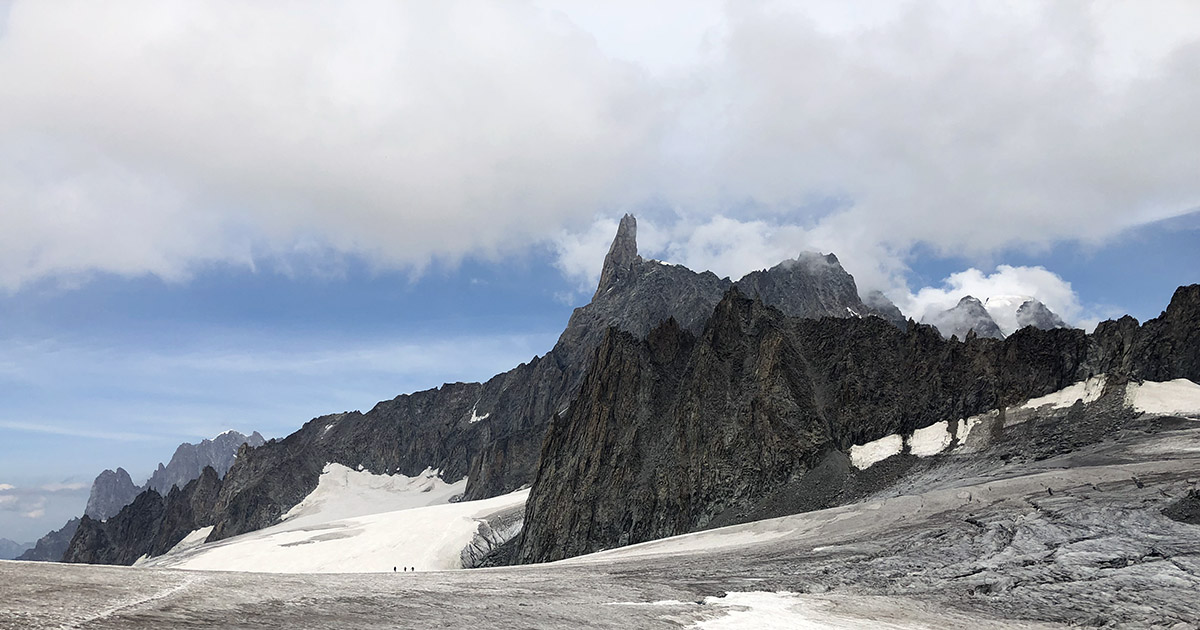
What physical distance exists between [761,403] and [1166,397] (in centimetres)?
3365

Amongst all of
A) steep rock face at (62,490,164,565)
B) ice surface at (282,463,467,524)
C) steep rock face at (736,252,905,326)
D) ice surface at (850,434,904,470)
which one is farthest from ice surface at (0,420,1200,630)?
steep rock face at (62,490,164,565)

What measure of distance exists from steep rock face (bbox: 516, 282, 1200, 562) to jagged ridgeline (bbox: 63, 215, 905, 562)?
67.2 m

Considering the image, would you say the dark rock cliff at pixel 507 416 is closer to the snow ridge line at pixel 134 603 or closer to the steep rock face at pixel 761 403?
the steep rock face at pixel 761 403

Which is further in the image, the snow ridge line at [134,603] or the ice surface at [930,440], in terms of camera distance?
the ice surface at [930,440]

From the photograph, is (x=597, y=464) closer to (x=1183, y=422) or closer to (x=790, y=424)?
(x=790, y=424)

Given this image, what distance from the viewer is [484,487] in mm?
145250

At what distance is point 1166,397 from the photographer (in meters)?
52.4

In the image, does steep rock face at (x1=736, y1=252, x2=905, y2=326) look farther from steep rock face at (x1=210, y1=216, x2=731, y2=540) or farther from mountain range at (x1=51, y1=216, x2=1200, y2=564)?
mountain range at (x1=51, y1=216, x2=1200, y2=564)

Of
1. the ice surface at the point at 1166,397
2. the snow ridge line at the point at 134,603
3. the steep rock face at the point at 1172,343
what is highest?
the steep rock face at the point at 1172,343

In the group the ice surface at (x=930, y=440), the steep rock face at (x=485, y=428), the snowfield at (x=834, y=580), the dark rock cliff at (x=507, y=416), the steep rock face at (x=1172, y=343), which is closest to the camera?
the snowfield at (x=834, y=580)

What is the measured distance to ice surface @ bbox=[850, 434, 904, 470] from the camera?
62.2 meters

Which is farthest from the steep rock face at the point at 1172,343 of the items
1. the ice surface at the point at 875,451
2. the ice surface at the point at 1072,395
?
the ice surface at the point at 875,451

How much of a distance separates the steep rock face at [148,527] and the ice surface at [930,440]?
6665 inches

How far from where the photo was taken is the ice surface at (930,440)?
60156 millimetres
